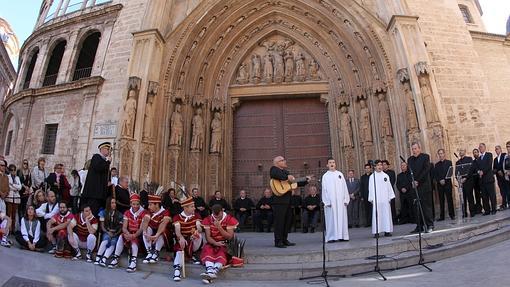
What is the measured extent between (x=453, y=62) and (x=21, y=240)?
1295cm

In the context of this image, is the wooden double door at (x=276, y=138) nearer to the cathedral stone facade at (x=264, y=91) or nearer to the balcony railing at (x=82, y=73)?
the cathedral stone facade at (x=264, y=91)

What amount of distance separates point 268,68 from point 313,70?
1.69 m

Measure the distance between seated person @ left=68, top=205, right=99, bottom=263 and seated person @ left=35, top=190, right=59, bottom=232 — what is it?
810 mm

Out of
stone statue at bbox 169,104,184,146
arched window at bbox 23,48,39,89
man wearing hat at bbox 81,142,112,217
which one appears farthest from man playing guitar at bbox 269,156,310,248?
arched window at bbox 23,48,39,89

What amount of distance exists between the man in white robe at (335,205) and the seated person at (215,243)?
243 centimetres

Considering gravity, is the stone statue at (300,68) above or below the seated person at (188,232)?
above

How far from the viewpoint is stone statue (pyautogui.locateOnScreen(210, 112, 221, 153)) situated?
38.6 ft

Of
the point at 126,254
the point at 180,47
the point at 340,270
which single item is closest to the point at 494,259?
the point at 340,270

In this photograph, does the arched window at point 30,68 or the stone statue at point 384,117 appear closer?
the stone statue at point 384,117

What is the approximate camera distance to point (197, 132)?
38.1 ft

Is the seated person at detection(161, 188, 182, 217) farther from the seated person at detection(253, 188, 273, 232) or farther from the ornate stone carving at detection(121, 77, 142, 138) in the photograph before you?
the seated person at detection(253, 188, 273, 232)

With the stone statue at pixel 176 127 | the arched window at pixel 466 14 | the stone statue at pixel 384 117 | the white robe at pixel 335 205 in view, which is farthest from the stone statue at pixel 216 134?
the arched window at pixel 466 14

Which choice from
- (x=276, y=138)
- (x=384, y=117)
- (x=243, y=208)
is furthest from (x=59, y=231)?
(x=384, y=117)

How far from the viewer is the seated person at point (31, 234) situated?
20.5ft
